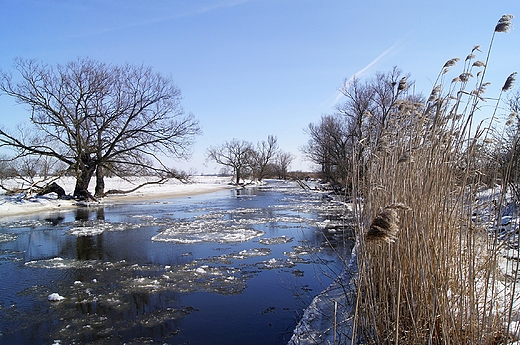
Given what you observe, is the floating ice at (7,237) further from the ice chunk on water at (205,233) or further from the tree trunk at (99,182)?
the tree trunk at (99,182)

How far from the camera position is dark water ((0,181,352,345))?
338 centimetres

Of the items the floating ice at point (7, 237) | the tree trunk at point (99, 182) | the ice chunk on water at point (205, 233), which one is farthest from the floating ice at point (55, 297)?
the tree trunk at point (99, 182)

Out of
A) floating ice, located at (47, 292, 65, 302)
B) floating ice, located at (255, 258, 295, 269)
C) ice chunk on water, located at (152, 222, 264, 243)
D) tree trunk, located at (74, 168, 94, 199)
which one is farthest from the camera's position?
tree trunk, located at (74, 168, 94, 199)

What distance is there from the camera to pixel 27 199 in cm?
1495

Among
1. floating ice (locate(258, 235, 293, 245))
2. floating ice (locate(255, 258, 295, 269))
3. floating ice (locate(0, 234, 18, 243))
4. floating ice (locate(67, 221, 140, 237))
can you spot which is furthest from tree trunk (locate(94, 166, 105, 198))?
floating ice (locate(255, 258, 295, 269))

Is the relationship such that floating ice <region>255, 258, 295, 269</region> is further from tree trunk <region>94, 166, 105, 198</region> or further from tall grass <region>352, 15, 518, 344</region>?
tree trunk <region>94, 166, 105, 198</region>

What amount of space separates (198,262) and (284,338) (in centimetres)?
294

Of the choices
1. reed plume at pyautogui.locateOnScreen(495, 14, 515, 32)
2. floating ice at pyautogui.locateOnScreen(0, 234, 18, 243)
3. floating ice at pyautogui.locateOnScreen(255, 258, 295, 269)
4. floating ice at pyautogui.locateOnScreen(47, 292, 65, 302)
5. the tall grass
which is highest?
reed plume at pyautogui.locateOnScreen(495, 14, 515, 32)

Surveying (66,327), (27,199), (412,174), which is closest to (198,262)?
(66,327)

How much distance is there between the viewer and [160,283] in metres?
4.78

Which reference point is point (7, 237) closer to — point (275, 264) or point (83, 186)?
point (275, 264)

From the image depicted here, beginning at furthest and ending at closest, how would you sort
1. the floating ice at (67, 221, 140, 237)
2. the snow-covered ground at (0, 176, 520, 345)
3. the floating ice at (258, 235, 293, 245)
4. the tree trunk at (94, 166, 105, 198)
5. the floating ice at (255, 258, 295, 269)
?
1. the tree trunk at (94, 166, 105, 198)
2. the floating ice at (67, 221, 140, 237)
3. the floating ice at (258, 235, 293, 245)
4. the floating ice at (255, 258, 295, 269)
5. the snow-covered ground at (0, 176, 520, 345)

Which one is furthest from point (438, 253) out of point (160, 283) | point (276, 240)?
point (276, 240)

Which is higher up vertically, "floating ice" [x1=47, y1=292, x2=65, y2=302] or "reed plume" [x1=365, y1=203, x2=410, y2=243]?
"reed plume" [x1=365, y1=203, x2=410, y2=243]
